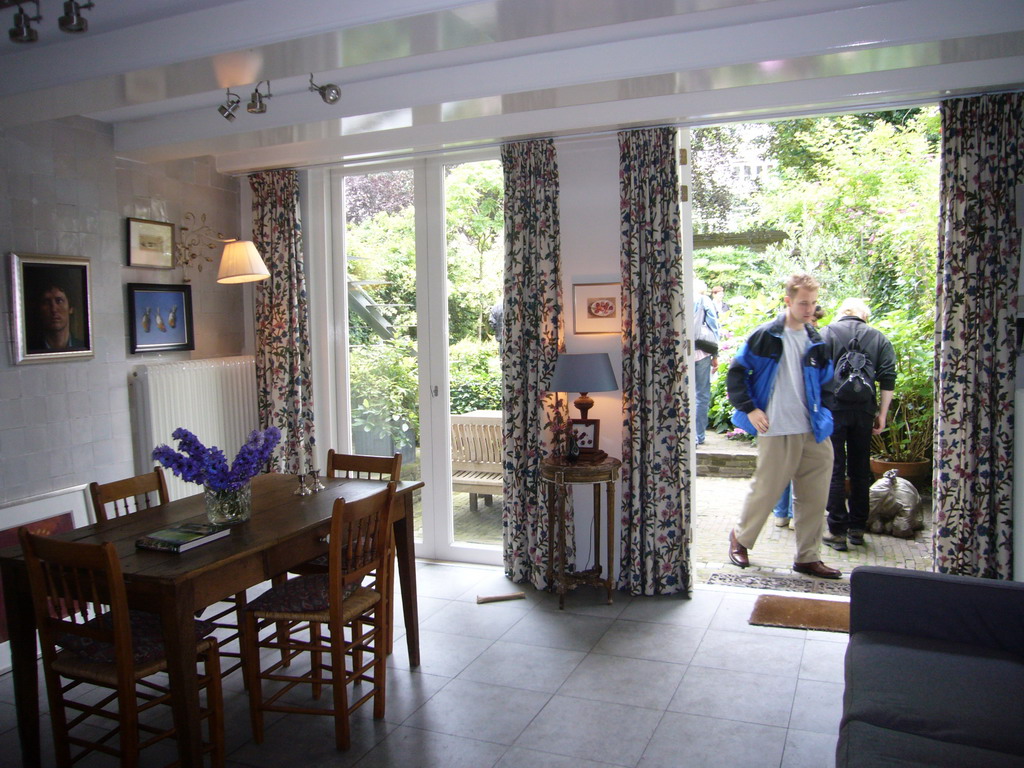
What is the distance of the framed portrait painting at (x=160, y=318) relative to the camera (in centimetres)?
460

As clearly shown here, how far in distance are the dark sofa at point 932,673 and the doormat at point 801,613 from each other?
3.74 feet

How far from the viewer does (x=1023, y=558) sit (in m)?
3.78

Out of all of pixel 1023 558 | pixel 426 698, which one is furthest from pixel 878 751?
pixel 1023 558

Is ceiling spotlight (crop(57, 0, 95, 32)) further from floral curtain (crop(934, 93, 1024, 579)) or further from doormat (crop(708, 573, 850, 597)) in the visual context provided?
doormat (crop(708, 573, 850, 597))

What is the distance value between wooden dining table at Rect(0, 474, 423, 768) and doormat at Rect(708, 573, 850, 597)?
2.02m

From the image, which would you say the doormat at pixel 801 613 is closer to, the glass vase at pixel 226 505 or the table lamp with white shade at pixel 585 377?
the table lamp with white shade at pixel 585 377

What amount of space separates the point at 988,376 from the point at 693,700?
7.07 feet

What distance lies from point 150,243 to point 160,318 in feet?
1.43

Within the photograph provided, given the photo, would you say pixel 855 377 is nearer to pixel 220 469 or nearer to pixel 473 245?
pixel 473 245

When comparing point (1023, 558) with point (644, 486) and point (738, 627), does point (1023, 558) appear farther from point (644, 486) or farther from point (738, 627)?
point (644, 486)

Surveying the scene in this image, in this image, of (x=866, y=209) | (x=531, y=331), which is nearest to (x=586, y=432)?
(x=531, y=331)

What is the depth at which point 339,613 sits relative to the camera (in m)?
2.96

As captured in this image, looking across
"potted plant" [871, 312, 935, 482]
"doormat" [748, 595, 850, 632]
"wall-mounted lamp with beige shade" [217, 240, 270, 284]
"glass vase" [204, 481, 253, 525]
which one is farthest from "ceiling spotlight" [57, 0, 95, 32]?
"potted plant" [871, 312, 935, 482]

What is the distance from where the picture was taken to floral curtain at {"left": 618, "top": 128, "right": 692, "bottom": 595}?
4312mm
